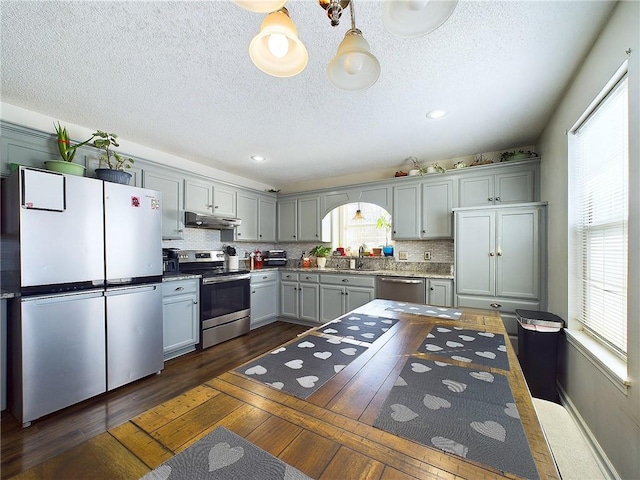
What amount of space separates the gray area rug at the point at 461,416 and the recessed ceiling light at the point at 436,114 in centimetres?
218

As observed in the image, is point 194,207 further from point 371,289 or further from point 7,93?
point 371,289

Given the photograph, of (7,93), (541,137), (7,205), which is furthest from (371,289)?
(7,93)

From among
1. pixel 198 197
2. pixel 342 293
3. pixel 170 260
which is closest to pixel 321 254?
pixel 342 293

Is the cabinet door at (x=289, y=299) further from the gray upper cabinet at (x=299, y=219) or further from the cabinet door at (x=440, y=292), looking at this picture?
the cabinet door at (x=440, y=292)

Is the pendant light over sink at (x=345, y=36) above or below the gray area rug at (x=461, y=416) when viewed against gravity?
above

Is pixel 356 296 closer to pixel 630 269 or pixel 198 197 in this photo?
pixel 198 197

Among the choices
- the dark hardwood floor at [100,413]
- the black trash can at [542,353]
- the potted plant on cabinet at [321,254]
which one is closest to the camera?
the dark hardwood floor at [100,413]

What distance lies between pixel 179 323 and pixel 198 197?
1.63m

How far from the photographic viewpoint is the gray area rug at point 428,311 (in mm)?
→ 1788

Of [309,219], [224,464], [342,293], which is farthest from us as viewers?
[309,219]

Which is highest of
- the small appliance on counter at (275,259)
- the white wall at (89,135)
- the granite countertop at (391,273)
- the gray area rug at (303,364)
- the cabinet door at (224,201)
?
the white wall at (89,135)

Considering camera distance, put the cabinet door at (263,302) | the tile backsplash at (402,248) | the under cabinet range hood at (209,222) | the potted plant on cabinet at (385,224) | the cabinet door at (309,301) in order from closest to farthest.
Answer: the under cabinet range hood at (209,222), the tile backsplash at (402,248), the cabinet door at (263,302), the cabinet door at (309,301), the potted plant on cabinet at (385,224)

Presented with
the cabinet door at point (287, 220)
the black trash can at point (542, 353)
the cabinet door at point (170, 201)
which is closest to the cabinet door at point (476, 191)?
the black trash can at point (542, 353)

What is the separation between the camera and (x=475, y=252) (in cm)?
300
